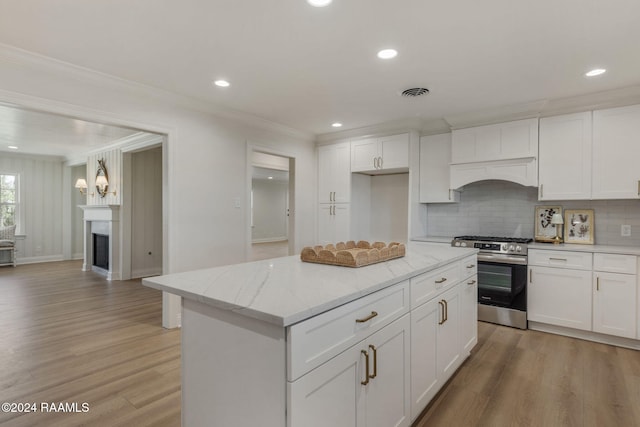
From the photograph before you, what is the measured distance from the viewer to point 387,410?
162cm

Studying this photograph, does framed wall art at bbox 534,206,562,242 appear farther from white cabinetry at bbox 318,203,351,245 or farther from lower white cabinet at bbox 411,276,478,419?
white cabinetry at bbox 318,203,351,245

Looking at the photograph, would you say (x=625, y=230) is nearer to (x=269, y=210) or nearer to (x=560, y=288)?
(x=560, y=288)

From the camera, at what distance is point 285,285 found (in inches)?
58.8

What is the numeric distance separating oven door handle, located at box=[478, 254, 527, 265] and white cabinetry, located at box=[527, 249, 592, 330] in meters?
0.09

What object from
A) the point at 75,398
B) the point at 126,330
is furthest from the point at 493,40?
the point at 126,330

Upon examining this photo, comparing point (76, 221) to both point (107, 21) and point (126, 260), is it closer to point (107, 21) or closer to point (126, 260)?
point (126, 260)

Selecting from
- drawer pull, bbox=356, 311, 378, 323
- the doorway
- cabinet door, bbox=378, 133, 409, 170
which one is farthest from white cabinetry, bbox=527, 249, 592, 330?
the doorway

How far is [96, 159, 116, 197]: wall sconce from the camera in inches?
244

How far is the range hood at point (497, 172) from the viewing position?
12.0ft

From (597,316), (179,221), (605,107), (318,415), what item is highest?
(605,107)

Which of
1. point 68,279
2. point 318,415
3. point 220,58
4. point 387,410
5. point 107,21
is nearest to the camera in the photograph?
point 318,415

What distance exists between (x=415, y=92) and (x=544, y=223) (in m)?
2.15

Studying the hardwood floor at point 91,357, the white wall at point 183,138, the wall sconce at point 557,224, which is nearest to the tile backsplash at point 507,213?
the wall sconce at point 557,224

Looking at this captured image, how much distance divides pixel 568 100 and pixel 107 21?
410 cm
